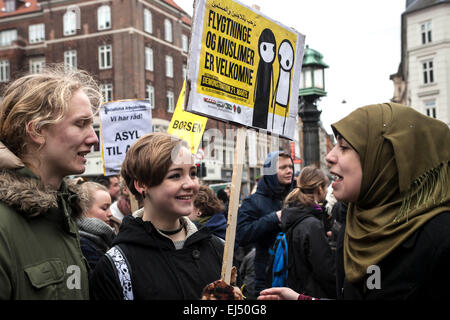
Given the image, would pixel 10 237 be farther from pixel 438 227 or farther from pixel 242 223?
pixel 242 223

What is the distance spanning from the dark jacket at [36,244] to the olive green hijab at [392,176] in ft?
4.41

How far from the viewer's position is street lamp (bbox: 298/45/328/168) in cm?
A: 1059

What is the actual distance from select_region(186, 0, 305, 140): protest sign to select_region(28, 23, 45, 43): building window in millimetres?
36286

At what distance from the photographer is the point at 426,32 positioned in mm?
38938

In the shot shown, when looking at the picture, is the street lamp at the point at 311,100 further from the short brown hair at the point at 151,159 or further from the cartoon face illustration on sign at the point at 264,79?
the short brown hair at the point at 151,159

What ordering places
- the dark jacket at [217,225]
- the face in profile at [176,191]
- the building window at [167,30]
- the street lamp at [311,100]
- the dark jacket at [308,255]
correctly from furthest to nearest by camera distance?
the building window at [167,30] < the street lamp at [311,100] < the dark jacket at [217,225] < the dark jacket at [308,255] < the face in profile at [176,191]

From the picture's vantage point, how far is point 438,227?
81.4 inches

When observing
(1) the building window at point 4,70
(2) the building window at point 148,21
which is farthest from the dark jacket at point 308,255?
(1) the building window at point 4,70

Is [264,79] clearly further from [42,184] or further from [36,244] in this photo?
[36,244]

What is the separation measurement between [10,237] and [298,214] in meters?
2.84

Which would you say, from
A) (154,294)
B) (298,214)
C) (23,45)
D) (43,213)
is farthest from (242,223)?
(23,45)

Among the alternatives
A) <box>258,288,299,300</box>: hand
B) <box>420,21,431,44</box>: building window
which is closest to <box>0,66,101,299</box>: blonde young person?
<box>258,288,299,300</box>: hand

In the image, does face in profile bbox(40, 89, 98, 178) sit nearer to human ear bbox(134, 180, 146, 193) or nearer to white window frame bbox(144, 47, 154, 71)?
human ear bbox(134, 180, 146, 193)

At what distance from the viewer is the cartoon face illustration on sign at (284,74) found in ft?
9.87
